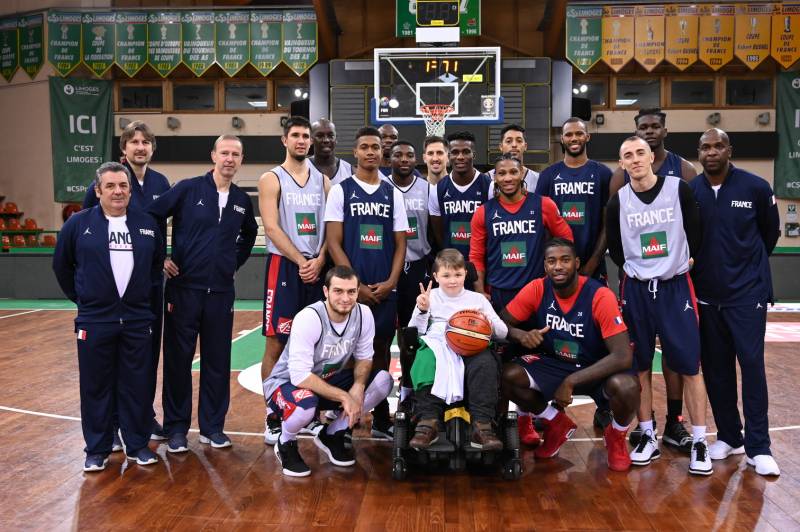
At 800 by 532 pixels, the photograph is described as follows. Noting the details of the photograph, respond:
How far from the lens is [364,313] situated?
3750 millimetres

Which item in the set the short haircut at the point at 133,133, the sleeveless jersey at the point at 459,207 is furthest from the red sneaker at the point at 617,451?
the short haircut at the point at 133,133

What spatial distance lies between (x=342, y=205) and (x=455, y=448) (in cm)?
149

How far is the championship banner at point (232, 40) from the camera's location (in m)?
13.5

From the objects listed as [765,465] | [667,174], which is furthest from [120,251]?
[765,465]

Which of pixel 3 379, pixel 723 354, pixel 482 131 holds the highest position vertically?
pixel 482 131

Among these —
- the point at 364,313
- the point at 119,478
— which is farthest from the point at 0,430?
the point at 364,313

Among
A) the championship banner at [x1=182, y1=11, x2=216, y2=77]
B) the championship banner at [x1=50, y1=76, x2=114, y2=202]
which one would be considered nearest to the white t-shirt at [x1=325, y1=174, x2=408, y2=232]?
the championship banner at [x1=182, y1=11, x2=216, y2=77]

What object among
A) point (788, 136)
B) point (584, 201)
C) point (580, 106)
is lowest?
point (584, 201)

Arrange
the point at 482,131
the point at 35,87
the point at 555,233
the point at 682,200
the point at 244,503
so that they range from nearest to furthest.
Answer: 1. the point at 244,503
2. the point at 682,200
3. the point at 555,233
4. the point at 482,131
5. the point at 35,87

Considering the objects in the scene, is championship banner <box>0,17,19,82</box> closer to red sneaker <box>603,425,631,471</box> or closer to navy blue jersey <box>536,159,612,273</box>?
navy blue jersey <box>536,159,612,273</box>

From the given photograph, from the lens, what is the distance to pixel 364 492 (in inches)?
130

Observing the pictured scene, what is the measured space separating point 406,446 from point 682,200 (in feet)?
6.06

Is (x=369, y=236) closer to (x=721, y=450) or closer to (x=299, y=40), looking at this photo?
(x=721, y=450)

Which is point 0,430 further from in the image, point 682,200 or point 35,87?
point 35,87
